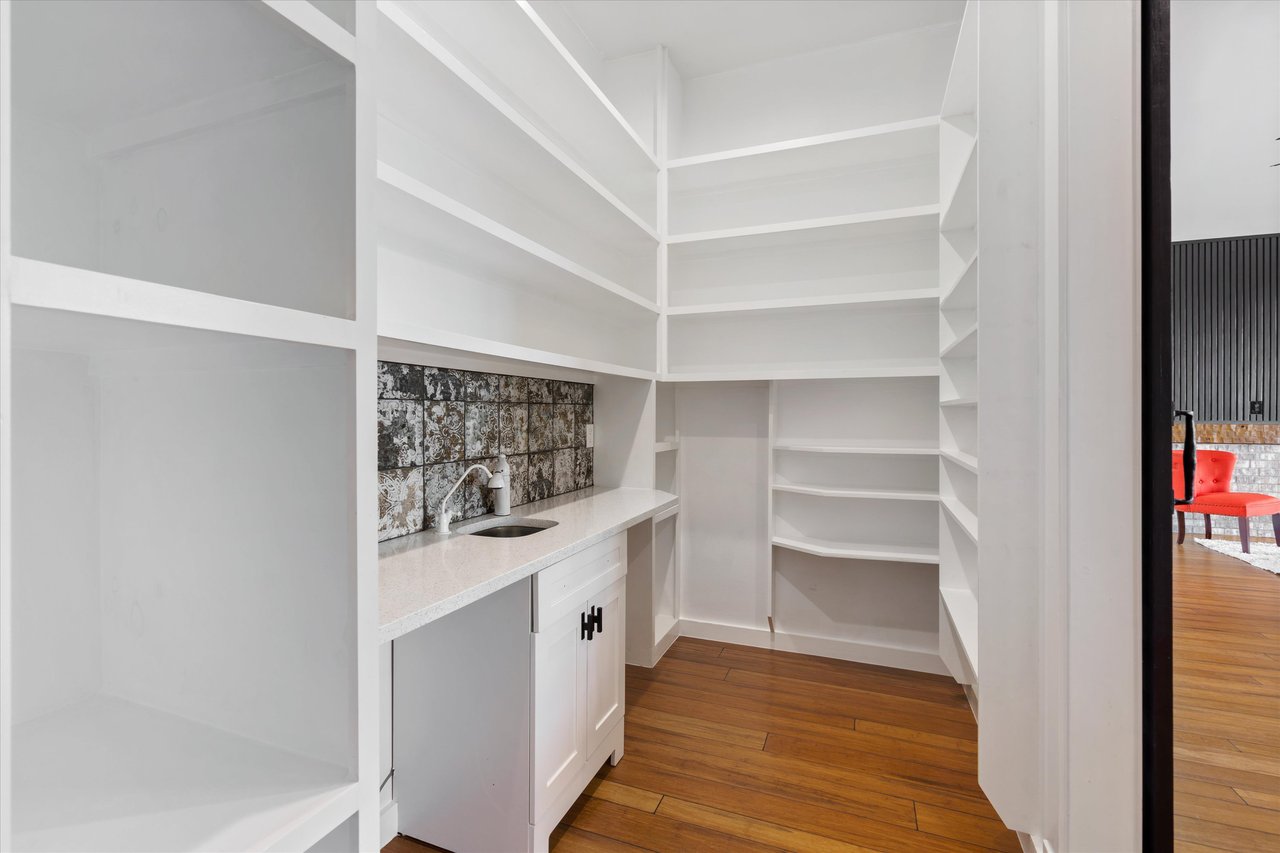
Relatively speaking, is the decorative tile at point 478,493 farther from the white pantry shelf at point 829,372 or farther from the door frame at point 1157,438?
the door frame at point 1157,438

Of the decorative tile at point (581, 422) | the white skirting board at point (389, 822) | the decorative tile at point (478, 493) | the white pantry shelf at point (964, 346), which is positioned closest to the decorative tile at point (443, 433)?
the decorative tile at point (478, 493)

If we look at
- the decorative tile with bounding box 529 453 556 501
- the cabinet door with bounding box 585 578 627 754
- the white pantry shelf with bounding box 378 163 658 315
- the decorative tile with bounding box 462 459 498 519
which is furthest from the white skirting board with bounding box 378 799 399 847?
the white pantry shelf with bounding box 378 163 658 315

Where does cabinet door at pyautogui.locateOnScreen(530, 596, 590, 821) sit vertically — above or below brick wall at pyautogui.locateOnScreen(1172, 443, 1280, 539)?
below

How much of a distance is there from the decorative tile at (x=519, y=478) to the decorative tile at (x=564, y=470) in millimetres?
241

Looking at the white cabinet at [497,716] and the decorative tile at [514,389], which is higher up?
the decorative tile at [514,389]

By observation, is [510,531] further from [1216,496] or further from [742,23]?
[742,23]

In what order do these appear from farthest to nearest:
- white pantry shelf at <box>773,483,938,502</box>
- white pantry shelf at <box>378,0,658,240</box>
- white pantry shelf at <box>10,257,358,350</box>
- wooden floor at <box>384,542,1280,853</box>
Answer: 1. white pantry shelf at <box>773,483,938,502</box>
2. white pantry shelf at <box>378,0,658,240</box>
3. wooden floor at <box>384,542,1280,853</box>
4. white pantry shelf at <box>10,257,358,350</box>

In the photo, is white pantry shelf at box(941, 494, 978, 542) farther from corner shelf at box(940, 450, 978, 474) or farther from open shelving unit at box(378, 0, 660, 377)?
open shelving unit at box(378, 0, 660, 377)

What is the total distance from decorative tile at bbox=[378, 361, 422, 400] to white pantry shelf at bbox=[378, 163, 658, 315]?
1.20 ft

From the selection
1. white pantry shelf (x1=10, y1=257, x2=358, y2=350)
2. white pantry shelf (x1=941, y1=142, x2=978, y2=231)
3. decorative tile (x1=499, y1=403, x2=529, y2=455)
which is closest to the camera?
white pantry shelf (x1=10, y1=257, x2=358, y2=350)

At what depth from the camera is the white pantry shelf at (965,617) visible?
1.88 metres

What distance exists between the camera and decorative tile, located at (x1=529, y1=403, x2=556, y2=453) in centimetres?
240

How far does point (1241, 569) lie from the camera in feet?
3.83

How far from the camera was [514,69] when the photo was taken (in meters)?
2.01
